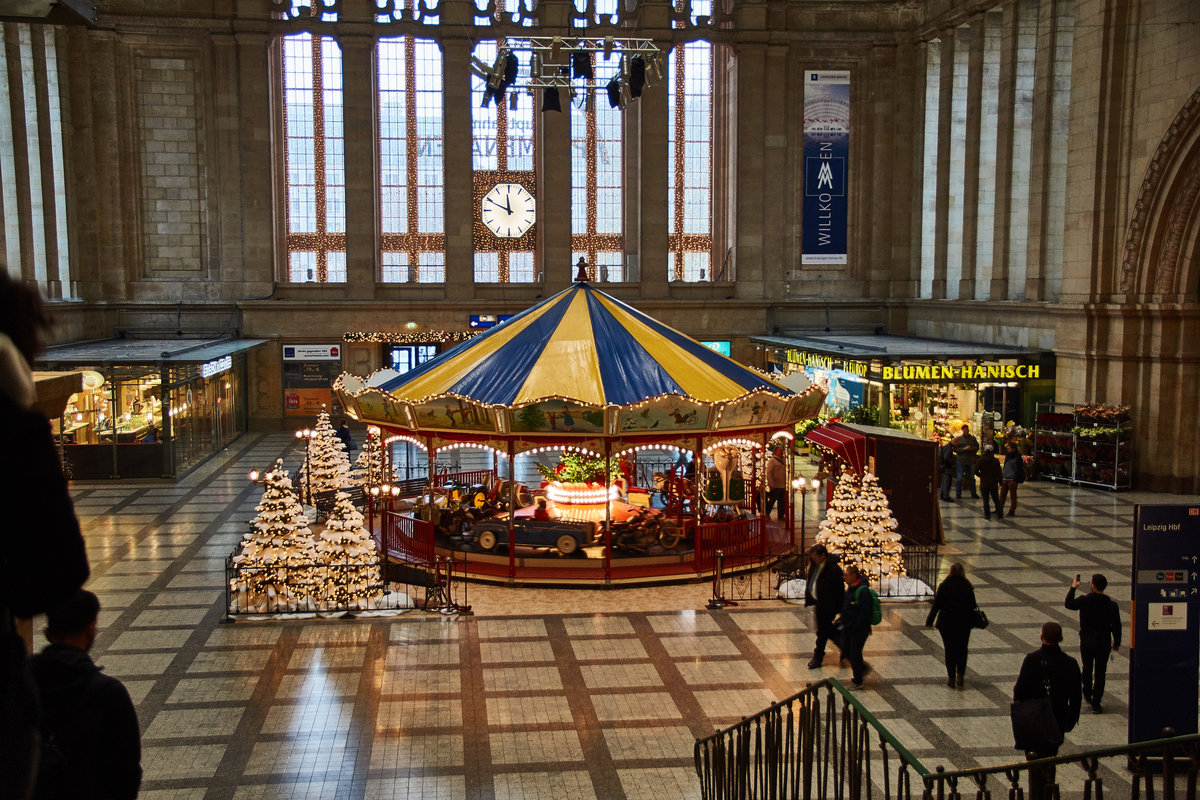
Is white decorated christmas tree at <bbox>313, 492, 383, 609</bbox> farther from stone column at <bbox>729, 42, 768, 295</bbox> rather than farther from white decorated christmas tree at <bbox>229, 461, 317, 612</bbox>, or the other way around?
stone column at <bbox>729, 42, 768, 295</bbox>

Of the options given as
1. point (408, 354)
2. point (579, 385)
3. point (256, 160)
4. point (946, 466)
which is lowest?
point (946, 466)

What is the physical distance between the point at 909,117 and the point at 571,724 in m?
32.2

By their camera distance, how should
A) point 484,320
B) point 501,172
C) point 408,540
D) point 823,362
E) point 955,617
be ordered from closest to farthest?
point 955,617, point 408,540, point 823,362, point 484,320, point 501,172

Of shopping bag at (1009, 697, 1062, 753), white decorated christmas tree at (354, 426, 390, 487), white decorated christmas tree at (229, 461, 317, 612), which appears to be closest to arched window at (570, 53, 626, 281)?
white decorated christmas tree at (354, 426, 390, 487)

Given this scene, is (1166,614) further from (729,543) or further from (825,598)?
(729,543)

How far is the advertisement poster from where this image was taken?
123 feet

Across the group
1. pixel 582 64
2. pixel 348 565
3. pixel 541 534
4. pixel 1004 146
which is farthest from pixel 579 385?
pixel 1004 146

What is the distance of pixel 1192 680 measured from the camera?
991cm

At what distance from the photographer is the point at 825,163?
3928cm

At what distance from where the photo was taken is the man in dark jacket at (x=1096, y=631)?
38.2 ft

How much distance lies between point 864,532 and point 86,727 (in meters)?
14.5

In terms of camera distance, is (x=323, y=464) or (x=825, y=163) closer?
(x=323, y=464)

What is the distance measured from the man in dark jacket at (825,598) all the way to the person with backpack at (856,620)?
258 millimetres

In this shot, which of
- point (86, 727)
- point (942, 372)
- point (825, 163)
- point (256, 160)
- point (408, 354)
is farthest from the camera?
point (825, 163)
